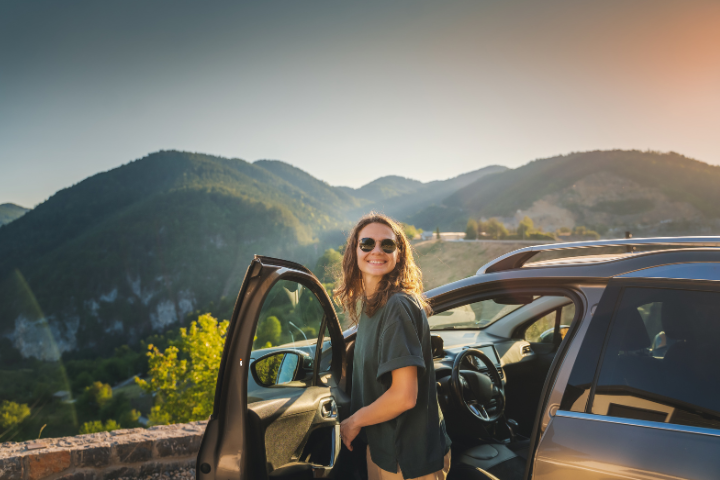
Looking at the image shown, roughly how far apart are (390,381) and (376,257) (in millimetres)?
514

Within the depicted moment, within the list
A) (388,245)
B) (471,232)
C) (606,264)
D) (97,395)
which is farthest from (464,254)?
(97,395)

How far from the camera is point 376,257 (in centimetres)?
177

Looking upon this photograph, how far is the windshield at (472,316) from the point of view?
3.23 meters

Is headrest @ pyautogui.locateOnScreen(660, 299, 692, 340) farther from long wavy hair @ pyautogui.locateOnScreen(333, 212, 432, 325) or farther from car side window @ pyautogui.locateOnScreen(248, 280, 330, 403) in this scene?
car side window @ pyautogui.locateOnScreen(248, 280, 330, 403)

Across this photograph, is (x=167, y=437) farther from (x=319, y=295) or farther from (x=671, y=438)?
(x=671, y=438)

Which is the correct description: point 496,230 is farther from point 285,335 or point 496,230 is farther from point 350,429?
point 350,429

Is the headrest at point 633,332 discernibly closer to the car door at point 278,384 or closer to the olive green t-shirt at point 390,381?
the olive green t-shirt at point 390,381

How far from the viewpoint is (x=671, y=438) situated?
1.31 meters

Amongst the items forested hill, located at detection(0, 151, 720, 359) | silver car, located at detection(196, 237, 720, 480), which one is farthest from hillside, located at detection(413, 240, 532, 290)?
silver car, located at detection(196, 237, 720, 480)

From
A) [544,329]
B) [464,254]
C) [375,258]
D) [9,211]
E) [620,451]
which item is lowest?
[464,254]

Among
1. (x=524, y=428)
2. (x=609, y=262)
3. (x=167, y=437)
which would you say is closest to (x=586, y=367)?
(x=609, y=262)

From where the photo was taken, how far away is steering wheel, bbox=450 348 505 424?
2.76 meters

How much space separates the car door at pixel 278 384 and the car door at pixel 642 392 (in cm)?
93

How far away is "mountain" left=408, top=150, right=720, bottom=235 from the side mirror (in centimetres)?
8204
